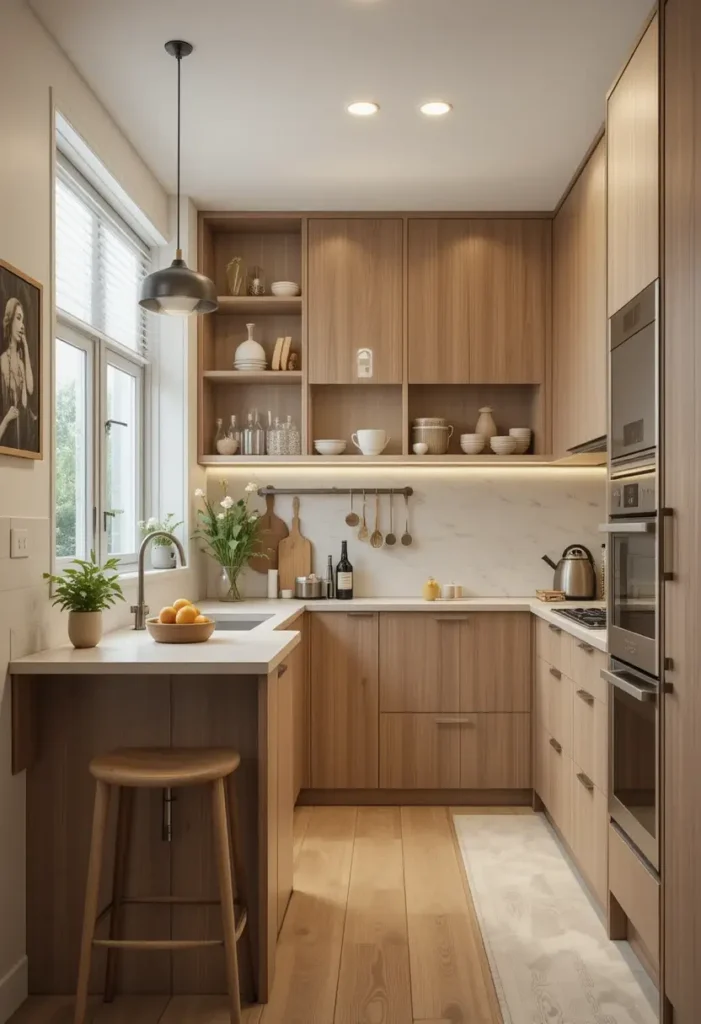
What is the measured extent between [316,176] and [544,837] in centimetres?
299

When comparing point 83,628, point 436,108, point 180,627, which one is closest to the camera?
point 83,628

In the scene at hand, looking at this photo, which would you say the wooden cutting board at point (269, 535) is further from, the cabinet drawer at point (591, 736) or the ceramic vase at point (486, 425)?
the cabinet drawer at point (591, 736)

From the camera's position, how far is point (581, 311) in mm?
3846

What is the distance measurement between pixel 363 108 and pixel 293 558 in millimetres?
2231

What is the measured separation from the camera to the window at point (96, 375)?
329 cm

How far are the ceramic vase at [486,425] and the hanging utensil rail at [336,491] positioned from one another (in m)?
0.47

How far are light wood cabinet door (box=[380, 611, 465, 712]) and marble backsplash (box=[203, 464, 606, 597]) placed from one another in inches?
22.1

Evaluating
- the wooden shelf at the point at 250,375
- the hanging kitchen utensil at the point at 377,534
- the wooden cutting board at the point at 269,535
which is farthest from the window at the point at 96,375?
the hanging kitchen utensil at the point at 377,534

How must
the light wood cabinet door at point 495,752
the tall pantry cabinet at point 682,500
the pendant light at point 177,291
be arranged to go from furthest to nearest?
the light wood cabinet door at point 495,752 < the pendant light at point 177,291 < the tall pantry cabinet at point 682,500

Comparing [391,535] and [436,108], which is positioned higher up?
[436,108]

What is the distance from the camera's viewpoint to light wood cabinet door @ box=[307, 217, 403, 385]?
4.52 meters

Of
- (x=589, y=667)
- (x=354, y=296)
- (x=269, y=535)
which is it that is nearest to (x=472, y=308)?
(x=354, y=296)

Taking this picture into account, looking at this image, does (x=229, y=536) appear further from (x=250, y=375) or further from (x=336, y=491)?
(x=250, y=375)

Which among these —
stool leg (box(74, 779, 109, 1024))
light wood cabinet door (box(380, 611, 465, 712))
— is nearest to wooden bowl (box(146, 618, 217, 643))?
stool leg (box(74, 779, 109, 1024))
